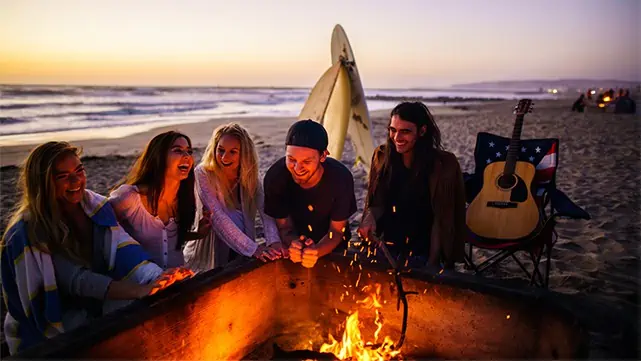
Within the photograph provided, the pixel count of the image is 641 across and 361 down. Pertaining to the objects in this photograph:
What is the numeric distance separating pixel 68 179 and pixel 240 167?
4.17 ft

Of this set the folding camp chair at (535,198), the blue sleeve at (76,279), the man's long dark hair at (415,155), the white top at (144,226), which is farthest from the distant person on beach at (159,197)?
the folding camp chair at (535,198)

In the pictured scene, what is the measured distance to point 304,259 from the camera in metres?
2.61

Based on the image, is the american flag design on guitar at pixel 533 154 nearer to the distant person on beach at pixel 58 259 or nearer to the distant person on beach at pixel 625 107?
the distant person on beach at pixel 58 259

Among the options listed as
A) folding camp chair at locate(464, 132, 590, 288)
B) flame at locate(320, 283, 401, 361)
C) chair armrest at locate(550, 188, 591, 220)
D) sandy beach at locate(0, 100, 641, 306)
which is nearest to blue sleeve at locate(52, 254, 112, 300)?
flame at locate(320, 283, 401, 361)

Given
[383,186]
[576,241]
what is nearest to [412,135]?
[383,186]

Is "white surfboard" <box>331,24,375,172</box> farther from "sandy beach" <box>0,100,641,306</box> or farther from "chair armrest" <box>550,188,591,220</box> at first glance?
"chair armrest" <box>550,188,591,220</box>

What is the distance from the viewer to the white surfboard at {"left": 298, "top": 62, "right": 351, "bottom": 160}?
651 cm

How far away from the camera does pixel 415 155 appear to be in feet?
11.2

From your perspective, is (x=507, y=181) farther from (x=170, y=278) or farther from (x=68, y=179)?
(x=68, y=179)

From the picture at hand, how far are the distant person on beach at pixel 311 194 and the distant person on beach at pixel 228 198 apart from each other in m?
0.15

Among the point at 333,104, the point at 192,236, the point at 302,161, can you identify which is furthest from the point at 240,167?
the point at 333,104

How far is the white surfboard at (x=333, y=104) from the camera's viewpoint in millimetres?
6512

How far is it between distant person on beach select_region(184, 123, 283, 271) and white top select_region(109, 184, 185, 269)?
1.21ft

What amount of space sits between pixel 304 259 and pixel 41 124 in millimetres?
17844
